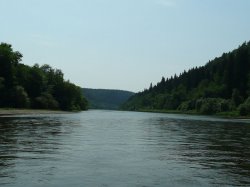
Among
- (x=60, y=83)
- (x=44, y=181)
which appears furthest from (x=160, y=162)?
(x=60, y=83)

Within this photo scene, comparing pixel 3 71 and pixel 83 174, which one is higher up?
pixel 3 71

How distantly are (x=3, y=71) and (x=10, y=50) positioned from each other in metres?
10.6

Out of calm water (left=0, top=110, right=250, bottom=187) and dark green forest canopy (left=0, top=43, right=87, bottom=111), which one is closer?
calm water (left=0, top=110, right=250, bottom=187)

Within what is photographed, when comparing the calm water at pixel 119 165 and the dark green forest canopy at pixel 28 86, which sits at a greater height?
the dark green forest canopy at pixel 28 86

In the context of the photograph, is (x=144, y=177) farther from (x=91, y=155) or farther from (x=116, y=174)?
(x=91, y=155)

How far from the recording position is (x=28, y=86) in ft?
530

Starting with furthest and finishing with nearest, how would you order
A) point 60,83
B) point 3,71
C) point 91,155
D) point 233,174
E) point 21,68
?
1. point 60,83
2. point 21,68
3. point 3,71
4. point 91,155
5. point 233,174

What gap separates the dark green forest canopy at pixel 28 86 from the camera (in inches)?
5522

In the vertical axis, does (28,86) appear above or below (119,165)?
above

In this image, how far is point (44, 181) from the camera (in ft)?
62.2

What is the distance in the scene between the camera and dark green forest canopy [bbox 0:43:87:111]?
460ft

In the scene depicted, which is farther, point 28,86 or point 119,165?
point 28,86

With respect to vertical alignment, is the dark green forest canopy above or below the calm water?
above

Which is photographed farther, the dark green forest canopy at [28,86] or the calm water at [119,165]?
the dark green forest canopy at [28,86]
